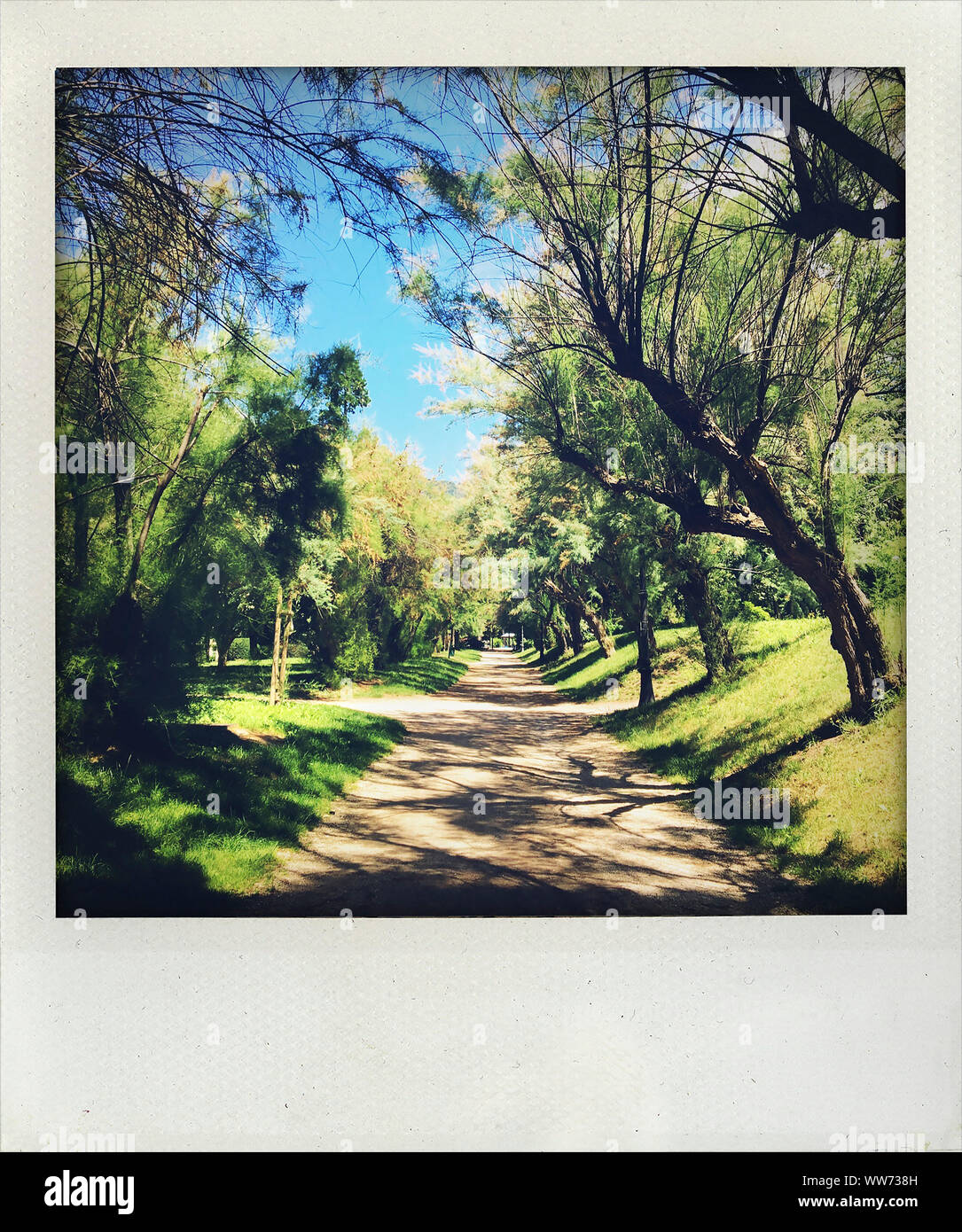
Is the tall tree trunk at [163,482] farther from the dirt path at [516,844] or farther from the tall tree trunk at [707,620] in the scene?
the tall tree trunk at [707,620]

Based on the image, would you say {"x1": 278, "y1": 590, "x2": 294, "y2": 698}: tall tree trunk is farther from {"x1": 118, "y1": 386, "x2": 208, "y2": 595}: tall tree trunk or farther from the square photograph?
{"x1": 118, "y1": 386, "x2": 208, "y2": 595}: tall tree trunk

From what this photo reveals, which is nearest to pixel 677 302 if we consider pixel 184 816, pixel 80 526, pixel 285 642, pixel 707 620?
pixel 707 620

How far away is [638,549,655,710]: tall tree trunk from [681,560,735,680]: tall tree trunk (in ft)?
0.74

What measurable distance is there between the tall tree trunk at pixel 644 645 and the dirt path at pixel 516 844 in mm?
332

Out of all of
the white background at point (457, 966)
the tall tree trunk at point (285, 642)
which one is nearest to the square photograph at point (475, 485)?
the tall tree trunk at point (285, 642)

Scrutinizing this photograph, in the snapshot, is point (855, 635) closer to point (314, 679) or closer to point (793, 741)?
point (793, 741)

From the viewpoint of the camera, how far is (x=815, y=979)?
3.51 metres

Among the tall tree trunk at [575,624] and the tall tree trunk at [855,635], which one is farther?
the tall tree trunk at [575,624]

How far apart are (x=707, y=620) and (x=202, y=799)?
2915 millimetres

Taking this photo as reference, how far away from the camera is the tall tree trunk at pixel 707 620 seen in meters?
3.90

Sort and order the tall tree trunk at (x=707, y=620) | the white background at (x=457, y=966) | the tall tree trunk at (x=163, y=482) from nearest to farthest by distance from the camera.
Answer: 1. the white background at (x=457, y=966)
2. the tall tree trunk at (x=163, y=482)
3. the tall tree trunk at (x=707, y=620)

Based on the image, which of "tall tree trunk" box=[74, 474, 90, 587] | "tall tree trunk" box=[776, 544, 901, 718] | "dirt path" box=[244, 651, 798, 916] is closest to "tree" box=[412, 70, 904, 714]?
"tall tree trunk" box=[776, 544, 901, 718]
